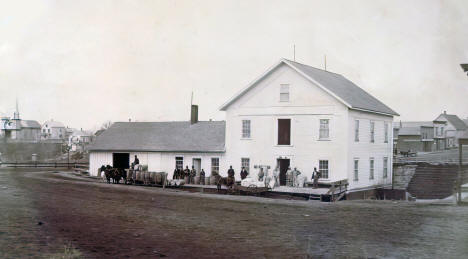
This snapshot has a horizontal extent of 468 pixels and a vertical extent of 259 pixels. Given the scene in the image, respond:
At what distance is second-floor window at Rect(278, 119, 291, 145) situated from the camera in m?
31.8

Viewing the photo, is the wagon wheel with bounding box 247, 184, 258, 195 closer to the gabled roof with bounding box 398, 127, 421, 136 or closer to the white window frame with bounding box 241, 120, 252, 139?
the white window frame with bounding box 241, 120, 252, 139

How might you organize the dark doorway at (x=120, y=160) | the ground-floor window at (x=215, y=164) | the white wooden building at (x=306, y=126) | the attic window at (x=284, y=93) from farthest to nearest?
the dark doorway at (x=120, y=160) < the ground-floor window at (x=215, y=164) < the attic window at (x=284, y=93) < the white wooden building at (x=306, y=126)

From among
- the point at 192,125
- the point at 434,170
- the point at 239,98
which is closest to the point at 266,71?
the point at 239,98

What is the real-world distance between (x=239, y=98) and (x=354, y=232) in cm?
1963

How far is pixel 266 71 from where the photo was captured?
31781mm

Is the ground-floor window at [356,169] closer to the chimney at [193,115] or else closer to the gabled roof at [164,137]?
the gabled roof at [164,137]

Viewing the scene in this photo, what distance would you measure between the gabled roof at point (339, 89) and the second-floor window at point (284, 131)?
315 cm

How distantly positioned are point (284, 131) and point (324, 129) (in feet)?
9.12

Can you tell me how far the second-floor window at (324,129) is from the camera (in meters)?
30.4

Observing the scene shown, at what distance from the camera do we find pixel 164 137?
39.2 metres

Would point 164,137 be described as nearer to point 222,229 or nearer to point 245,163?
point 245,163

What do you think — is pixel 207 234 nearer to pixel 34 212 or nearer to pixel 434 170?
pixel 34 212

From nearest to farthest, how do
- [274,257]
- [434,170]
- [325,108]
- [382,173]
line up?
[274,257] → [325,108] → [382,173] → [434,170]

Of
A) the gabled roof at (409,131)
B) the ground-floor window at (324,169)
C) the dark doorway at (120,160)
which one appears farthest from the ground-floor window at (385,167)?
the gabled roof at (409,131)
